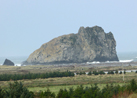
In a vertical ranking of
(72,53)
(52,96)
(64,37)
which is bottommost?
(52,96)

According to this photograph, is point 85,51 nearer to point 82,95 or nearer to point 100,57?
point 100,57

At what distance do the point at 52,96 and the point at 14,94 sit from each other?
3.43 meters

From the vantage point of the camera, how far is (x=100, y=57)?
569ft

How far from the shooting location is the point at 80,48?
573 feet

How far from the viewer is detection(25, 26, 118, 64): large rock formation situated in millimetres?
170375

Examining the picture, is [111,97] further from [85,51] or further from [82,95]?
[85,51]

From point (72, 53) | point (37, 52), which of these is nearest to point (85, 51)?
point (72, 53)

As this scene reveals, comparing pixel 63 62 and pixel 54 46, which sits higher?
pixel 54 46

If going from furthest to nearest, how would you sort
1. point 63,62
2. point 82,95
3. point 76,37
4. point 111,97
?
point 76,37 < point 63,62 < point 82,95 < point 111,97

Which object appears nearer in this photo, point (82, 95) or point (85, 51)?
point (82, 95)

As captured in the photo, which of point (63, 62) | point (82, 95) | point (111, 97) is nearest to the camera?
point (111, 97)

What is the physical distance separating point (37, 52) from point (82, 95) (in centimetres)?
16440

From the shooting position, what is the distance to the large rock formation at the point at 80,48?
170375 mm

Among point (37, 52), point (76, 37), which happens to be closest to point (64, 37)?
point (76, 37)
